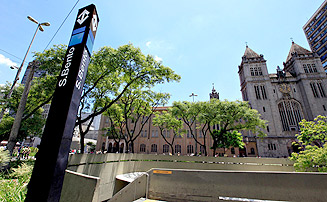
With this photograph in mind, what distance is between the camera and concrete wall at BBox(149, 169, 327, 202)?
4918 millimetres

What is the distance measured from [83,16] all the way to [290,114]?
181 ft

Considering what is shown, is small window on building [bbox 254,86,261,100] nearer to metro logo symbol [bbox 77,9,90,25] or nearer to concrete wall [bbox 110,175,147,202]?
concrete wall [bbox 110,175,147,202]

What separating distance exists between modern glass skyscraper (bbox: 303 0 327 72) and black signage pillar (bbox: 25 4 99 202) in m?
79.0

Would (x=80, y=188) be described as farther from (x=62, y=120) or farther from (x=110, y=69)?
(x=110, y=69)

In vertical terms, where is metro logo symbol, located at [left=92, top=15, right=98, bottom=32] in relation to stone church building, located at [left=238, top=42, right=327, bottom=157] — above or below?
below

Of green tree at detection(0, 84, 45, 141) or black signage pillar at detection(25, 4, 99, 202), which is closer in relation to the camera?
black signage pillar at detection(25, 4, 99, 202)

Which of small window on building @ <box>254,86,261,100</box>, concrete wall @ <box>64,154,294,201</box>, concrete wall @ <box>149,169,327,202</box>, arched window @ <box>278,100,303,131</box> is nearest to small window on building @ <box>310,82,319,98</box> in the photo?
arched window @ <box>278,100,303,131</box>

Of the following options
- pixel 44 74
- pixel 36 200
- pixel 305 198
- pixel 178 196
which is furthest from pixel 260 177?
pixel 44 74

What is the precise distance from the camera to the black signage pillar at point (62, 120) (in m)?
3.14

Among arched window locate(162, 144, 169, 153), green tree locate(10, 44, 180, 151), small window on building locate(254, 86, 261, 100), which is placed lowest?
arched window locate(162, 144, 169, 153)

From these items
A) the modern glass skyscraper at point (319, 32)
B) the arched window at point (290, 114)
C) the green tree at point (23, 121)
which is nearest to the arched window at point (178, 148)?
the arched window at point (290, 114)

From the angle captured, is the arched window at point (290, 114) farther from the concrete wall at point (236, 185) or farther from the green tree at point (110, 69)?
the concrete wall at point (236, 185)

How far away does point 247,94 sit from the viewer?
4641 cm

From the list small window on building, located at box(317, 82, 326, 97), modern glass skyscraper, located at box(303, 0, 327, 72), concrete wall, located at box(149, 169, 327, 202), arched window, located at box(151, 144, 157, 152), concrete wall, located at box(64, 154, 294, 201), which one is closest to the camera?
concrete wall, located at box(149, 169, 327, 202)
